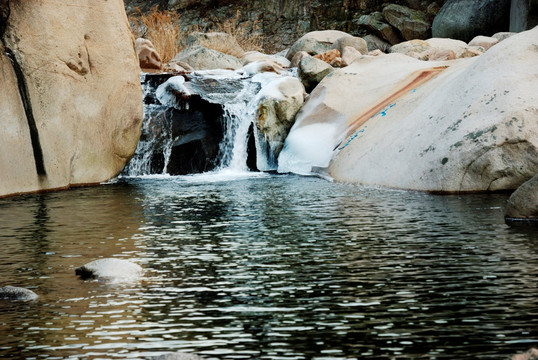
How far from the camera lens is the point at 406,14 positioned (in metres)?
23.7

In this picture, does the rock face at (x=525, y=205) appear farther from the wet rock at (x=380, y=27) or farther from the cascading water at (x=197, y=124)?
the wet rock at (x=380, y=27)

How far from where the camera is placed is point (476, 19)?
22.0m

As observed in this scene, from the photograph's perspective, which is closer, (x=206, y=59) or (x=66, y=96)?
(x=66, y=96)

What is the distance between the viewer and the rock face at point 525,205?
22.3ft

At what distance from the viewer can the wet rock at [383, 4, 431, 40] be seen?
2341 centimetres

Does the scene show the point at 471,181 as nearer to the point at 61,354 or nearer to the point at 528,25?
the point at 61,354

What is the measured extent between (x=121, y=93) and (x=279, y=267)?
6964 millimetres

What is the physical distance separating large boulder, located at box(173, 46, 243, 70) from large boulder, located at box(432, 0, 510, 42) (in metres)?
7.16

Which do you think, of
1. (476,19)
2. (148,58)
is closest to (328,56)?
(148,58)

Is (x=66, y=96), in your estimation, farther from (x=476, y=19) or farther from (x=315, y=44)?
(x=476, y=19)

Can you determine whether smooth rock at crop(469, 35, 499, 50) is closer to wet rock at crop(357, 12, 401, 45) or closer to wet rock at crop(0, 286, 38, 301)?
wet rock at crop(357, 12, 401, 45)

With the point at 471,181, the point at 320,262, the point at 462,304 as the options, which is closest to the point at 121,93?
the point at 471,181

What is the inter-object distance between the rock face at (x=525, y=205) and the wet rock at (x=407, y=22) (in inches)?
671

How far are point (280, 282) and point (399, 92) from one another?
8.31 meters
